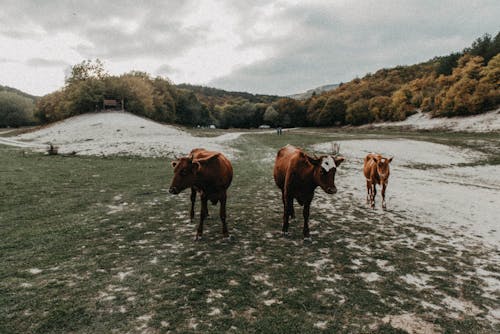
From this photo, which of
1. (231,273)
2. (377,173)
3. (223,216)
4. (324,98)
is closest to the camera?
(231,273)

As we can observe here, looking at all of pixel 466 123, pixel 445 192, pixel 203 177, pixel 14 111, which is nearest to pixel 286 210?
pixel 203 177

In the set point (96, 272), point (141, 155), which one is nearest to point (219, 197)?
point (96, 272)

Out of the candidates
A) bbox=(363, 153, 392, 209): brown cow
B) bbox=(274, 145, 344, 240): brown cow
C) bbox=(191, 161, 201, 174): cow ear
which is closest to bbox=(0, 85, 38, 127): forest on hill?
bbox=(191, 161, 201, 174): cow ear

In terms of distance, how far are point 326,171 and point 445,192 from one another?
1206 centimetres

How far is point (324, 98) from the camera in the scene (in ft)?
390

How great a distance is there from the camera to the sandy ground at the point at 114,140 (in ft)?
91.2

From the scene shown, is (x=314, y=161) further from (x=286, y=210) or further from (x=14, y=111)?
(x=14, y=111)

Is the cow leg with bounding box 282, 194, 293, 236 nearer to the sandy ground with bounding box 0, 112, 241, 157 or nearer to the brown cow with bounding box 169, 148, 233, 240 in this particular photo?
the brown cow with bounding box 169, 148, 233, 240

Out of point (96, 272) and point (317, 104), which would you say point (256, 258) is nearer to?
point (96, 272)

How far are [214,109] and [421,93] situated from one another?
357ft

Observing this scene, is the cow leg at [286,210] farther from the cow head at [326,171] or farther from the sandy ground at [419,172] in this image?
the sandy ground at [419,172]

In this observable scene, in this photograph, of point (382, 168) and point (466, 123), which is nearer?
point (382, 168)

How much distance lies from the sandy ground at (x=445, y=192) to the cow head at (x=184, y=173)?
805cm

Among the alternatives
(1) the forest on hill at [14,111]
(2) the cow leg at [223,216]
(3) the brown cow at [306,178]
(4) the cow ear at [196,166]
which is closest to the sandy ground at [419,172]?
(3) the brown cow at [306,178]
